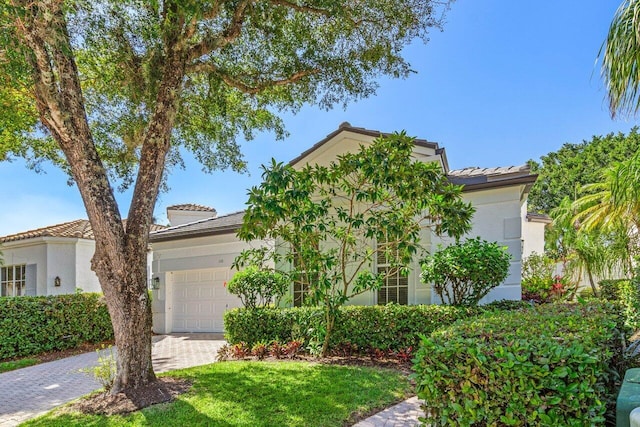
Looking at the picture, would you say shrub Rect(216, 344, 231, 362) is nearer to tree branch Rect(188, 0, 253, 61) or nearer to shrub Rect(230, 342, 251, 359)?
shrub Rect(230, 342, 251, 359)

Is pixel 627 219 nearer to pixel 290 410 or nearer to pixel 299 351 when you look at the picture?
pixel 299 351

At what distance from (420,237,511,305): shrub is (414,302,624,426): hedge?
17.8ft

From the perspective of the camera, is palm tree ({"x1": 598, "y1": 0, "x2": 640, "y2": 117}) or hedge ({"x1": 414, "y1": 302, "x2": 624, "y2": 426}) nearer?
hedge ({"x1": 414, "y1": 302, "x2": 624, "y2": 426})

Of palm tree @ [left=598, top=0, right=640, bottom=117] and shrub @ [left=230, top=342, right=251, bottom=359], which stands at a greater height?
palm tree @ [left=598, top=0, right=640, bottom=117]

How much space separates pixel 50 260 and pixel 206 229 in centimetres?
845

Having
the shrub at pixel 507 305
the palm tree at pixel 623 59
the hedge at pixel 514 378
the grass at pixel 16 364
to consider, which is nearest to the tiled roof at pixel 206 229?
the grass at pixel 16 364

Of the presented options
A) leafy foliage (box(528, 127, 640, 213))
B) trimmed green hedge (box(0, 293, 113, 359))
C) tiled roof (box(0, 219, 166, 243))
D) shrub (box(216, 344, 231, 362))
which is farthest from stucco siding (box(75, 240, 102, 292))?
leafy foliage (box(528, 127, 640, 213))

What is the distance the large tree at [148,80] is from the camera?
22.2 feet

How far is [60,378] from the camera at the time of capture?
9.35m

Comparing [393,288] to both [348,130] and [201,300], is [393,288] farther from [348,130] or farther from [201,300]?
[201,300]

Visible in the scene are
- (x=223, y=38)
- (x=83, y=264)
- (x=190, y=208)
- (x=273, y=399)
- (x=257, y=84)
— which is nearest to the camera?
(x=273, y=399)

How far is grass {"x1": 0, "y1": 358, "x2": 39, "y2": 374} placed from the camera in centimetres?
1072

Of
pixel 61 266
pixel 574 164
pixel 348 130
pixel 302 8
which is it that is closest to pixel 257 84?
pixel 302 8

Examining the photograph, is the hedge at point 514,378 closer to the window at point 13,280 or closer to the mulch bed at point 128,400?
the mulch bed at point 128,400
